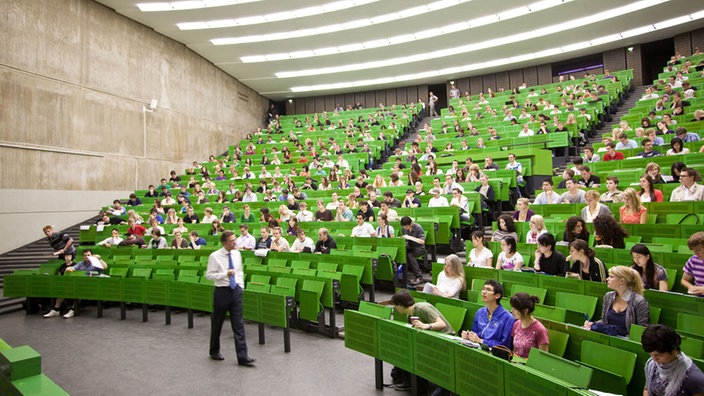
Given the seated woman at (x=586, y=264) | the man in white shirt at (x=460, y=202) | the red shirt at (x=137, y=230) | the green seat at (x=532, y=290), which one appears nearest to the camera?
the seated woman at (x=586, y=264)

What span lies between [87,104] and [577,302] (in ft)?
45.6

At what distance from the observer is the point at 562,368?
2596 millimetres

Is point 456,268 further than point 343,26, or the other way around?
point 343,26

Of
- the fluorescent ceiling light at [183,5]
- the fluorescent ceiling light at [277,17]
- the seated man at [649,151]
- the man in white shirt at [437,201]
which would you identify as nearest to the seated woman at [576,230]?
the man in white shirt at [437,201]

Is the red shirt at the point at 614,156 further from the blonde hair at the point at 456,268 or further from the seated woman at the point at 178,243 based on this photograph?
the seated woman at the point at 178,243

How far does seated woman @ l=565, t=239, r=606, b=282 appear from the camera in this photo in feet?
13.3

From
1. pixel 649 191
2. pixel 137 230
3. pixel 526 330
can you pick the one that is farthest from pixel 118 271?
pixel 649 191

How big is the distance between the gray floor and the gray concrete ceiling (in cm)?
1086

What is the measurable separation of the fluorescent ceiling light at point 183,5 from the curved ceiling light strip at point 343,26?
267 centimetres

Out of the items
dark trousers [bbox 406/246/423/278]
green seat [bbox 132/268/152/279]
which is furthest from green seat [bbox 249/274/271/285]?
green seat [bbox 132/268/152/279]

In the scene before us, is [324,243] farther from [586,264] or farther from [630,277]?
[630,277]

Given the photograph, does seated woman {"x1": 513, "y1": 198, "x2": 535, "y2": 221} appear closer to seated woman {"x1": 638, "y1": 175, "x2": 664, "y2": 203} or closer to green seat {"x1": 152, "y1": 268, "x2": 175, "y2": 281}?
seated woman {"x1": 638, "y1": 175, "x2": 664, "y2": 203}

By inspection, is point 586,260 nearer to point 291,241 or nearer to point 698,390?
point 698,390

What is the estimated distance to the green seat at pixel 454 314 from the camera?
12.7 feet
